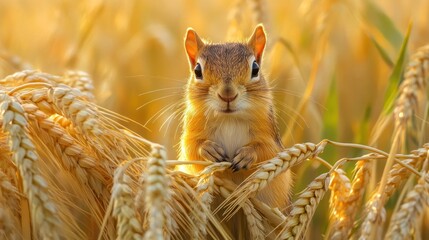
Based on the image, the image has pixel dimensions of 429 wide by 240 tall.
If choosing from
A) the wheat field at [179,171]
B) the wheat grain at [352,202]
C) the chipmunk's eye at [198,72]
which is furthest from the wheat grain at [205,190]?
the chipmunk's eye at [198,72]

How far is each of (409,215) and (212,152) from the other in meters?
1.27

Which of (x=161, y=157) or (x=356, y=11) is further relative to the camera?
(x=356, y=11)

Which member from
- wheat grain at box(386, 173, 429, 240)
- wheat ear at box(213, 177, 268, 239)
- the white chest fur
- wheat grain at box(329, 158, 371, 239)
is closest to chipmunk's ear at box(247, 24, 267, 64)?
the white chest fur

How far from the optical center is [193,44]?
484 cm

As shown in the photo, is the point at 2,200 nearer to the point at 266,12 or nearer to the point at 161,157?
the point at 161,157

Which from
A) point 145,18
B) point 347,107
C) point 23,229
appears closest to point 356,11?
point 347,107

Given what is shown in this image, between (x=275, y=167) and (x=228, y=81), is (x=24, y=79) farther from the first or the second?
(x=275, y=167)

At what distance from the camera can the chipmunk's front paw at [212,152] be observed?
4.13m

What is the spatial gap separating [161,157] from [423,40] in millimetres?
4587

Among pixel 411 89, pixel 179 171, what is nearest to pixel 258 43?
pixel 411 89

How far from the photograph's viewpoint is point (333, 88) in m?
5.19

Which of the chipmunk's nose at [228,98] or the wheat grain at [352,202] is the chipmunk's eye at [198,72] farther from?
the wheat grain at [352,202]

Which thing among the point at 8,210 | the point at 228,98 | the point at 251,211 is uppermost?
the point at 228,98

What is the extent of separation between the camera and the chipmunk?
13.8 ft
